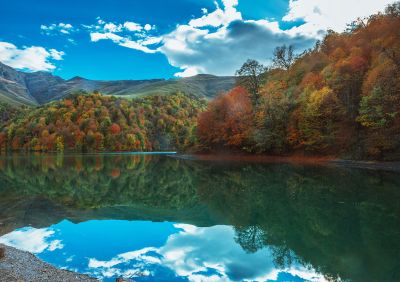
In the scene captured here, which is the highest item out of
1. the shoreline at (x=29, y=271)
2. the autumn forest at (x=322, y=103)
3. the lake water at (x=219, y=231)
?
the autumn forest at (x=322, y=103)

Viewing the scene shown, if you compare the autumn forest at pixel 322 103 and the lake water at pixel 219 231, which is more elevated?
the autumn forest at pixel 322 103

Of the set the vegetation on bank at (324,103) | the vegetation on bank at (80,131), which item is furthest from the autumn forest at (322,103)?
the vegetation on bank at (80,131)

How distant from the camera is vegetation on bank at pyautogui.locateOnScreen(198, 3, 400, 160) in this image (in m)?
49.2

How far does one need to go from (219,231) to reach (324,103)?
49.9 meters

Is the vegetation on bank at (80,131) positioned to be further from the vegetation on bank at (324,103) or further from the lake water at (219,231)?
the lake water at (219,231)

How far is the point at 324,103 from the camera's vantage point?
61.2m

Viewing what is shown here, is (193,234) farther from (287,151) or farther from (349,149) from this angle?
(287,151)

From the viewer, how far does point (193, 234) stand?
1688cm

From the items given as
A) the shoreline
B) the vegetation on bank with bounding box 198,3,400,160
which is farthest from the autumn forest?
the shoreline

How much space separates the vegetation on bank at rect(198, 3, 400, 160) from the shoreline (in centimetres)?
4473

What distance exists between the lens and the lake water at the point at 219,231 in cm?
1167

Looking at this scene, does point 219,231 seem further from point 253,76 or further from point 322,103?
point 253,76

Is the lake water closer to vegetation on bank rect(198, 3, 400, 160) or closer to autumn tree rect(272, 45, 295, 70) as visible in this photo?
vegetation on bank rect(198, 3, 400, 160)

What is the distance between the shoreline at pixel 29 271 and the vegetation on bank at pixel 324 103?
4473cm
